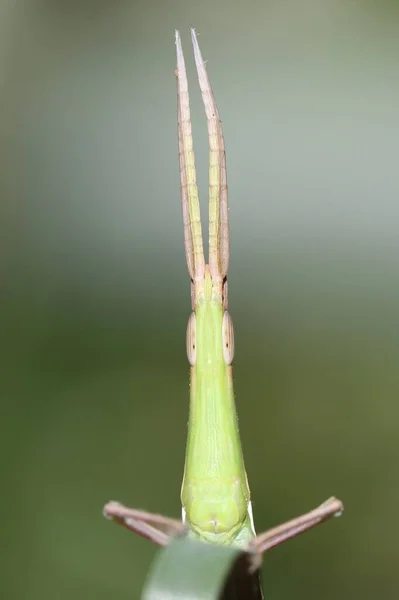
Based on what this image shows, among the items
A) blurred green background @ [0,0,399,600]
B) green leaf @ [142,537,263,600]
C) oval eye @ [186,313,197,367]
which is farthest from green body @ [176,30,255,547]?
blurred green background @ [0,0,399,600]

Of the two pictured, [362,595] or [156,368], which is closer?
[362,595]

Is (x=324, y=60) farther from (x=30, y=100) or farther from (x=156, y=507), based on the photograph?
(x=156, y=507)

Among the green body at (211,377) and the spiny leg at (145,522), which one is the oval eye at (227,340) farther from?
the spiny leg at (145,522)

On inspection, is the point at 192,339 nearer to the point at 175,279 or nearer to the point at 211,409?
the point at 211,409

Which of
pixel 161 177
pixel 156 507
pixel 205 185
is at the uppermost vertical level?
pixel 161 177

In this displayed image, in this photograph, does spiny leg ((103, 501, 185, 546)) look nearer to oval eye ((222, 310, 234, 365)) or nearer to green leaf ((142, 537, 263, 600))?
oval eye ((222, 310, 234, 365))

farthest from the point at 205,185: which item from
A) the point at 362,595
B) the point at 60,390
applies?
the point at 362,595

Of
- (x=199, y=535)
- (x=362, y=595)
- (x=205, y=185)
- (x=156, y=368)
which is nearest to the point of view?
(x=199, y=535)

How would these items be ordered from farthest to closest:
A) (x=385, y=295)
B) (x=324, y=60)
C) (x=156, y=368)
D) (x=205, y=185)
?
1. (x=324, y=60)
2. (x=385, y=295)
3. (x=156, y=368)
4. (x=205, y=185)
